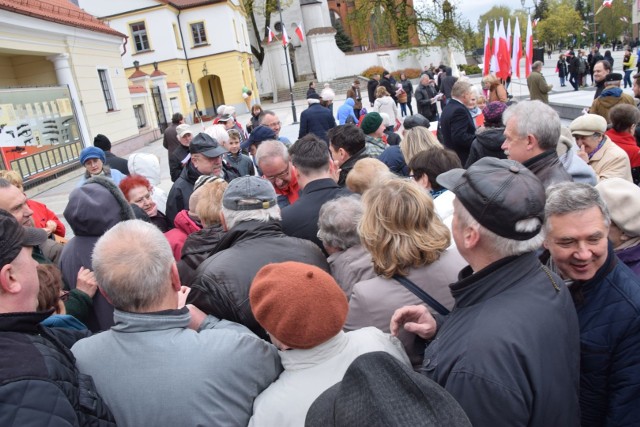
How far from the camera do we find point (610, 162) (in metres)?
3.84

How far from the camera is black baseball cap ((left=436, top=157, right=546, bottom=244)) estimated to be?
61.9 inches

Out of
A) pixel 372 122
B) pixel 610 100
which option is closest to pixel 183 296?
pixel 372 122

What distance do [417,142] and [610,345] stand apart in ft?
9.92

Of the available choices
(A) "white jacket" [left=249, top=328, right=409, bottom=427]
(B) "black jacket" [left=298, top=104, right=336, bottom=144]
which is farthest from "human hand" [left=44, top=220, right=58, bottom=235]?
(B) "black jacket" [left=298, top=104, right=336, bottom=144]

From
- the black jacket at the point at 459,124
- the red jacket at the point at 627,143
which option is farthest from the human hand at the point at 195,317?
the black jacket at the point at 459,124

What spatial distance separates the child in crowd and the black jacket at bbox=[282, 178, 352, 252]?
10.1ft

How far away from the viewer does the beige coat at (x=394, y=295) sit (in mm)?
2043

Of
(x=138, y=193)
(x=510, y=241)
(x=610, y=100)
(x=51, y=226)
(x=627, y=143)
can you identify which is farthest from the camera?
(x=610, y=100)

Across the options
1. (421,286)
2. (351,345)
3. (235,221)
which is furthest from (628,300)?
(235,221)

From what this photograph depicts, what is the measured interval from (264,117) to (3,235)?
6184 millimetres

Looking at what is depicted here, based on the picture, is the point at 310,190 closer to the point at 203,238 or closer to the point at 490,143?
the point at 203,238

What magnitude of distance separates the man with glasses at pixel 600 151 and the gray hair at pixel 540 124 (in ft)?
3.53

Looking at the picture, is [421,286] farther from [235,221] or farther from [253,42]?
[253,42]

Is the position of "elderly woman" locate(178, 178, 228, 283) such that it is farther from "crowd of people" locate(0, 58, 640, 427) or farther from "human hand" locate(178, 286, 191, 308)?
"human hand" locate(178, 286, 191, 308)
